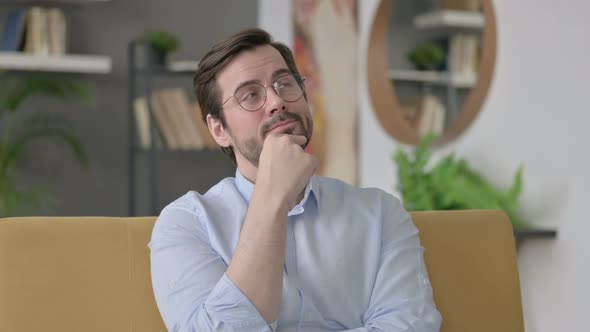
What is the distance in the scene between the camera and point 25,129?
Result: 4.61 m

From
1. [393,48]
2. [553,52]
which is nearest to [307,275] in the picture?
[553,52]

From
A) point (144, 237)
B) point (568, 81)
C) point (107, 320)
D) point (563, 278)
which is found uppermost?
point (568, 81)

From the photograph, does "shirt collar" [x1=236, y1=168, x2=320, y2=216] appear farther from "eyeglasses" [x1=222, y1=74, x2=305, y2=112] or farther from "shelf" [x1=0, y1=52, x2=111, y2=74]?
"shelf" [x1=0, y1=52, x2=111, y2=74]

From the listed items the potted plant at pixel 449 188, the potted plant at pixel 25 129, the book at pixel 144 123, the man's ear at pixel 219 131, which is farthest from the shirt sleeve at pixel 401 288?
the book at pixel 144 123

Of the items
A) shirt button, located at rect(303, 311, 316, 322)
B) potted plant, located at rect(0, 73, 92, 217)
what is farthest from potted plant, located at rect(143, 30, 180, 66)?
shirt button, located at rect(303, 311, 316, 322)

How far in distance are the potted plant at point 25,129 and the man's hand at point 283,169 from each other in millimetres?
3033

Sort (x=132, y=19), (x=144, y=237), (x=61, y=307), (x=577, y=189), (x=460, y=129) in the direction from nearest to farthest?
(x=61, y=307) < (x=144, y=237) < (x=577, y=189) < (x=460, y=129) < (x=132, y=19)

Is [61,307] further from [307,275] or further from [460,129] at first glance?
[460,129]

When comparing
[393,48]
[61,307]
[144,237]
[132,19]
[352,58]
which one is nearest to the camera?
[61,307]

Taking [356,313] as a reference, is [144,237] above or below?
above

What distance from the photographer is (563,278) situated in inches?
110

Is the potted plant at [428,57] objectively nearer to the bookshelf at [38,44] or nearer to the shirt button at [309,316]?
the bookshelf at [38,44]

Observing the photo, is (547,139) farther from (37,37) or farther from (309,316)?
(37,37)

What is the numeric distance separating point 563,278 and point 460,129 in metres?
0.78
